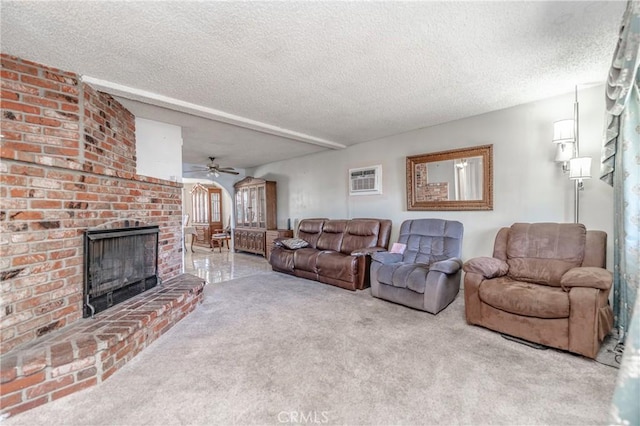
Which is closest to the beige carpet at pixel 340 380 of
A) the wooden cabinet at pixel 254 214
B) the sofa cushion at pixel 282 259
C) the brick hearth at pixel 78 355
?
the brick hearth at pixel 78 355

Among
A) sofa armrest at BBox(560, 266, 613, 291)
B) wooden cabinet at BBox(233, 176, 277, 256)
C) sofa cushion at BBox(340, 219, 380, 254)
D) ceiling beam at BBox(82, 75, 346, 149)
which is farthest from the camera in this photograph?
wooden cabinet at BBox(233, 176, 277, 256)

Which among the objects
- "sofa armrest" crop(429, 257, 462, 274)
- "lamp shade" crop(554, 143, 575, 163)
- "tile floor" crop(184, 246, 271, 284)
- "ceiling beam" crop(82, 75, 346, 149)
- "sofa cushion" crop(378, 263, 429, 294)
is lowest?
"tile floor" crop(184, 246, 271, 284)

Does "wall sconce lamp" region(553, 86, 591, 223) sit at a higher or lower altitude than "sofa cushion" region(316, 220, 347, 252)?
higher

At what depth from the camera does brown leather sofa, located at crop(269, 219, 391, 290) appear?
3.68 m

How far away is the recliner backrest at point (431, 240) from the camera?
129 inches

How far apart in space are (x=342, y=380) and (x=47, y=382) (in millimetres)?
1761

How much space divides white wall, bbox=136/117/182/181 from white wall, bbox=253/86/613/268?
285 cm

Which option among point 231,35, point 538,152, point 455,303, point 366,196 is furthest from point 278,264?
point 538,152

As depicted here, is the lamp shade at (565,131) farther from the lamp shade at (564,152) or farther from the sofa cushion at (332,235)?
the sofa cushion at (332,235)

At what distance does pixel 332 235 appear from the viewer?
14.9 ft

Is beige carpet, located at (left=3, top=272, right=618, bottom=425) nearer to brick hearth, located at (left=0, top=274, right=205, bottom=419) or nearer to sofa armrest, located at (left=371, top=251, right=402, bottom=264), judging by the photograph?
brick hearth, located at (left=0, top=274, right=205, bottom=419)

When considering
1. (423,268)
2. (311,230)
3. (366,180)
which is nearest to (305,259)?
(311,230)

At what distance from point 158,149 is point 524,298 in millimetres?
4160

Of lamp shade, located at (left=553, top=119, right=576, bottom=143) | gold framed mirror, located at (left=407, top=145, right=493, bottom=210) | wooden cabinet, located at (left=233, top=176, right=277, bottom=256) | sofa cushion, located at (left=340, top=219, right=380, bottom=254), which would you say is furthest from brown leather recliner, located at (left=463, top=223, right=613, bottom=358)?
wooden cabinet, located at (left=233, top=176, right=277, bottom=256)
